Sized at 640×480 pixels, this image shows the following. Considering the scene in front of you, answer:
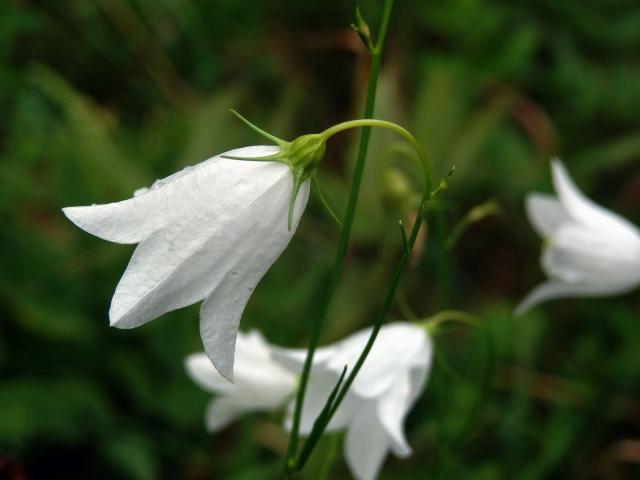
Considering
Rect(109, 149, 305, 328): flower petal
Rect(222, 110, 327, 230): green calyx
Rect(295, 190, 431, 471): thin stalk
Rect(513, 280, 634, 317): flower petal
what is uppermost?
Rect(222, 110, 327, 230): green calyx

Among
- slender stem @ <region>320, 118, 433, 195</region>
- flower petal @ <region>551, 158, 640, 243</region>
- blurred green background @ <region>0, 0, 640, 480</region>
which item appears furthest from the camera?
blurred green background @ <region>0, 0, 640, 480</region>

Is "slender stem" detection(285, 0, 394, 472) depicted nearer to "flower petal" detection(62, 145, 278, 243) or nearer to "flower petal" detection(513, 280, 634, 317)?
"flower petal" detection(62, 145, 278, 243)

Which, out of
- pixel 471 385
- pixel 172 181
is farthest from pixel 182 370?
pixel 172 181

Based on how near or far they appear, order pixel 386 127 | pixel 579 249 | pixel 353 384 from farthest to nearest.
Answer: pixel 579 249 → pixel 353 384 → pixel 386 127

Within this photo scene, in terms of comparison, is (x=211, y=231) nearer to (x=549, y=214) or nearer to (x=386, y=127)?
(x=386, y=127)

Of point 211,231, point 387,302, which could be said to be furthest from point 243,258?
point 387,302

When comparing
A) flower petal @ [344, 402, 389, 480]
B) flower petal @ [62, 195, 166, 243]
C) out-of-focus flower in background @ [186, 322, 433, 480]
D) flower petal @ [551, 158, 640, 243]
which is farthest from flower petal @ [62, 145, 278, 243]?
flower petal @ [551, 158, 640, 243]
